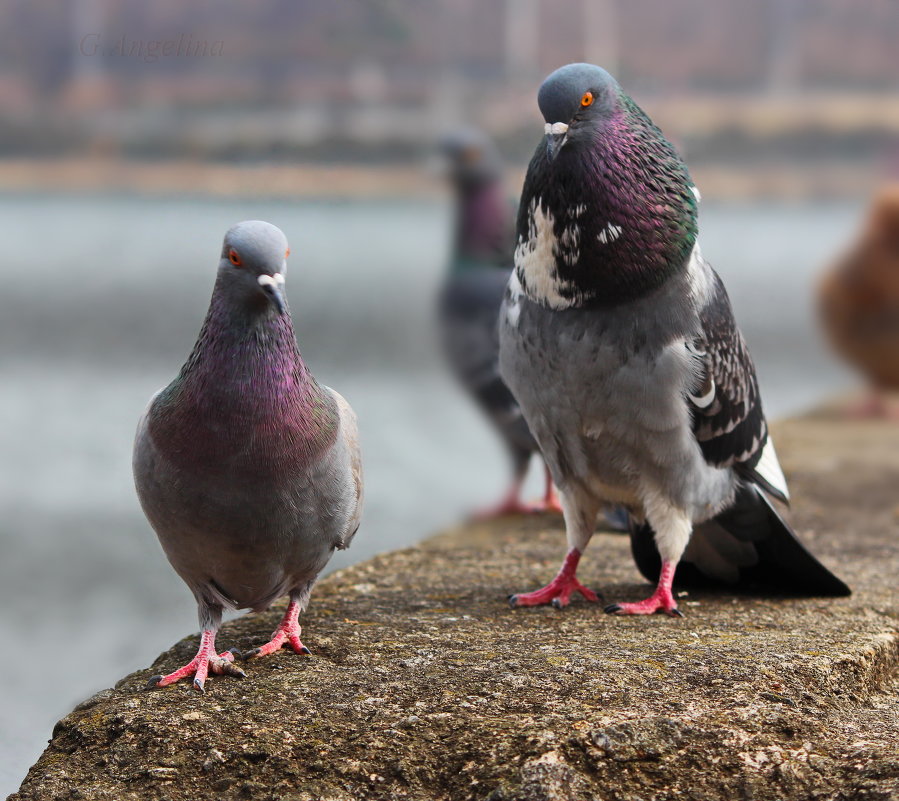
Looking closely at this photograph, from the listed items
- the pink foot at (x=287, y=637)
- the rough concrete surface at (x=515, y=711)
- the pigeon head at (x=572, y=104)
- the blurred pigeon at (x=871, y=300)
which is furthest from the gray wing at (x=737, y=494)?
the blurred pigeon at (x=871, y=300)

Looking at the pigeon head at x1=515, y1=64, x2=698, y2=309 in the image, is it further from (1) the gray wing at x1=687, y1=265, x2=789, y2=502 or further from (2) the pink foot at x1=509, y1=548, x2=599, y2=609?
(2) the pink foot at x1=509, y1=548, x2=599, y2=609

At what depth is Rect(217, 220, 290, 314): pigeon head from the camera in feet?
11.2

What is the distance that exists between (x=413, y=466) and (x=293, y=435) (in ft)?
16.4

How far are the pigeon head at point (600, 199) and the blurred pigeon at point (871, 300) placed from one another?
611 cm

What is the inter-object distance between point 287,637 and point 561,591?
1090mm

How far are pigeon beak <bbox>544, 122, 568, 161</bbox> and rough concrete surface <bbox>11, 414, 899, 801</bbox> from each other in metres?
1.59

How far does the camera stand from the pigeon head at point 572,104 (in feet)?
12.7

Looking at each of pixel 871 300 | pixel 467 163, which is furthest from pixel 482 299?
pixel 871 300

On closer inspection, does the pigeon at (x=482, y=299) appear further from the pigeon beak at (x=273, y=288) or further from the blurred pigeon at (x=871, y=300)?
the blurred pigeon at (x=871, y=300)

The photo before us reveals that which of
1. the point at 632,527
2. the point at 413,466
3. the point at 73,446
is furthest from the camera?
the point at 73,446

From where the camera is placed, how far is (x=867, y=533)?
5.85 metres

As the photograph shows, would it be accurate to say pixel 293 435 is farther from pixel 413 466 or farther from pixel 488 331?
pixel 413 466

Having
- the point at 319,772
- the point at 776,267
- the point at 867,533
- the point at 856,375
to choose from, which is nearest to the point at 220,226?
the point at 319,772

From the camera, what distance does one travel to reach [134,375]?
944cm
